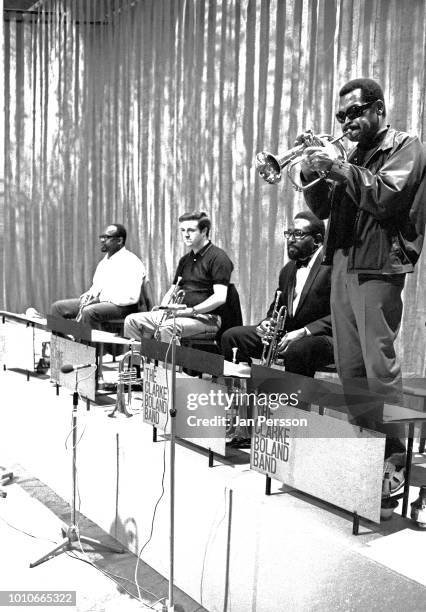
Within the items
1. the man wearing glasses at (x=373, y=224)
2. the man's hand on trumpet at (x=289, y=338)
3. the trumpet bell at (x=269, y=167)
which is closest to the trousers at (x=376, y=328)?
the man wearing glasses at (x=373, y=224)

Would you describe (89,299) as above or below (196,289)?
below

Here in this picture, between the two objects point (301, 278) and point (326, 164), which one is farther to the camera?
point (301, 278)

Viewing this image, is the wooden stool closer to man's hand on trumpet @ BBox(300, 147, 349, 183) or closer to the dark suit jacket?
the dark suit jacket

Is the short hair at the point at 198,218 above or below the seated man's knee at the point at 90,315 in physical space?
above

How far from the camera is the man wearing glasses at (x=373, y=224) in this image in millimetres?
2191

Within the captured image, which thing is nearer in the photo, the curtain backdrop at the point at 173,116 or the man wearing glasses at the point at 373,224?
the man wearing glasses at the point at 373,224

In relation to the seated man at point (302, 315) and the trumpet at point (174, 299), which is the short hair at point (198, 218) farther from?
the seated man at point (302, 315)

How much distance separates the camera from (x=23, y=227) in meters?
7.86

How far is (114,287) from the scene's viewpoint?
4797 millimetres

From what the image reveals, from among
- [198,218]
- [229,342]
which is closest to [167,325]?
[229,342]

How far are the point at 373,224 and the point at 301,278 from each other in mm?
1120

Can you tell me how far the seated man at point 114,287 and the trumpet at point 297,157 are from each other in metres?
2.27

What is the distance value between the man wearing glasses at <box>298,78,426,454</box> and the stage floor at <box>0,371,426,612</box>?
39cm

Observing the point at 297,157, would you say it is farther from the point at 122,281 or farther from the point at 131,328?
the point at 122,281
